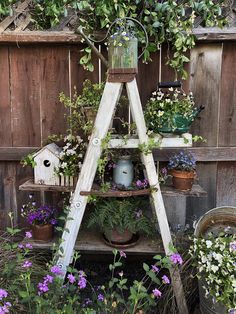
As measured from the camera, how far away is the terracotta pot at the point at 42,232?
2193 millimetres

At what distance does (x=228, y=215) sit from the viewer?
6.69 feet

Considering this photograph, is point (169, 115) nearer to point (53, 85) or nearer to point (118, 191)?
point (118, 191)

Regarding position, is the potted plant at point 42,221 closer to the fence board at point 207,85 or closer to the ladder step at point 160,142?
the ladder step at point 160,142

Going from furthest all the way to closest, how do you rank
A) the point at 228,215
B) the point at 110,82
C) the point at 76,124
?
1. the point at 76,124
2. the point at 228,215
3. the point at 110,82

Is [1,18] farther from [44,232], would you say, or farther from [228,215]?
[228,215]

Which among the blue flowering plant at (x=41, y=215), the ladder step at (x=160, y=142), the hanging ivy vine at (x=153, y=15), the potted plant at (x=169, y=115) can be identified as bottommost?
the blue flowering plant at (x=41, y=215)

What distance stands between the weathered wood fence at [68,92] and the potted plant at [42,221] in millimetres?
298

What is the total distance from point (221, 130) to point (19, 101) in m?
1.36

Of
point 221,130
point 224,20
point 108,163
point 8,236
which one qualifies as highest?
point 224,20

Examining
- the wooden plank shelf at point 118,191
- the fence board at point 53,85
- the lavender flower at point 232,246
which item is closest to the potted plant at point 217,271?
the lavender flower at point 232,246

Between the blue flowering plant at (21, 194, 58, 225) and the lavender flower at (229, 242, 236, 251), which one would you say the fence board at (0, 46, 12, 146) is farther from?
the lavender flower at (229, 242, 236, 251)

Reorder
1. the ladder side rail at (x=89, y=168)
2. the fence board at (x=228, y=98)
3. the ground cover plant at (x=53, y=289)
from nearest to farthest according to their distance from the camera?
the ground cover plant at (x=53, y=289), the ladder side rail at (x=89, y=168), the fence board at (x=228, y=98)

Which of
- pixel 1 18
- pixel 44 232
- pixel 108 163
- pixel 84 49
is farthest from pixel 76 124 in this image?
pixel 1 18

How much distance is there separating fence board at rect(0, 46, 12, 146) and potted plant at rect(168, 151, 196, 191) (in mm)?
1117
